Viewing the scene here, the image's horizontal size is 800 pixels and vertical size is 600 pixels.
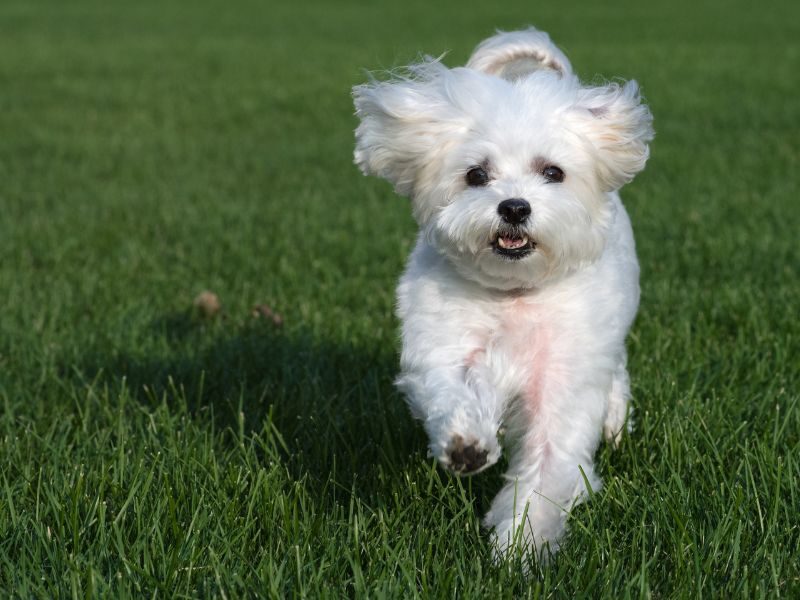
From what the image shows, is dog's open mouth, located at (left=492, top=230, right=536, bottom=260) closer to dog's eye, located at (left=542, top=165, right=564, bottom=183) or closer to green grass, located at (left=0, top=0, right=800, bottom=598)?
dog's eye, located at (left=542, top=165, right=564, bottom=183)

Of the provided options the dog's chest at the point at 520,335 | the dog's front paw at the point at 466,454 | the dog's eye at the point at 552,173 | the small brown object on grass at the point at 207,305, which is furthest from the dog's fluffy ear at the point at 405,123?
the small brown object on grass at the point at 207,305

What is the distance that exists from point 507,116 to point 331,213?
4784 mm

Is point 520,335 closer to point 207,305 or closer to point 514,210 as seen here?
point 514,210

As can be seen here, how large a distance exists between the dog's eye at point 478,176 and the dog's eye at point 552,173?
18 centimetres

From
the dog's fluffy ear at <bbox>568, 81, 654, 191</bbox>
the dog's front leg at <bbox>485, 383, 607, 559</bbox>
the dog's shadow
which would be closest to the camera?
the dog's front leg at <bbox>485, 383, 607, 559</bbox>

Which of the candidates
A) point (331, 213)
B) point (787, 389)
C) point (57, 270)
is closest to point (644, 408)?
point (787, 389)

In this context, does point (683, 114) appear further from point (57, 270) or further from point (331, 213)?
point (57, 270)

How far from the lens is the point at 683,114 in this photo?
41.9 ft

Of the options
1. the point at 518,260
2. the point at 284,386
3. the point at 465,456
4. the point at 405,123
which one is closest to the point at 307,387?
the point at 284,386

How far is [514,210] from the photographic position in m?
3.39

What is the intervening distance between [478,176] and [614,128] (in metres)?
0.50

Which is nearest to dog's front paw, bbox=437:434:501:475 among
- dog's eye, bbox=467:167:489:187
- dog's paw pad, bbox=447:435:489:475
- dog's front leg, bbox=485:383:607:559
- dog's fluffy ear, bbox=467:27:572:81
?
dog's paw pad, bbox=447:435:489:475

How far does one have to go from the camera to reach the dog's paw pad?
295 cm

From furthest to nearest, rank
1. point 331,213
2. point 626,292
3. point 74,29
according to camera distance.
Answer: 1. point 74,29
2. point 331,213
3. point 626,292
